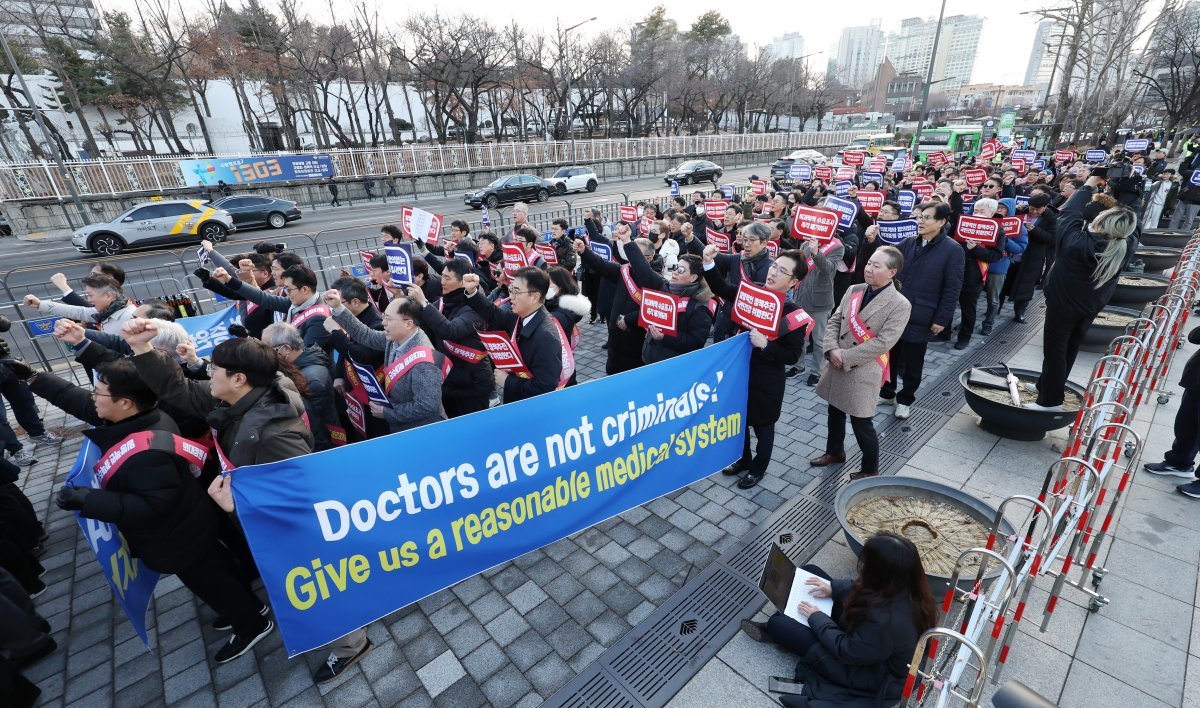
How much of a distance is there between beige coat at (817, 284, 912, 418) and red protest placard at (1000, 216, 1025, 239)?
5.19 meters

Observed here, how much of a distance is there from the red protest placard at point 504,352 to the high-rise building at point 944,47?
175656 millimetres

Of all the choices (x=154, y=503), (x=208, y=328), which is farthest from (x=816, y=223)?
(x=208, y=328)

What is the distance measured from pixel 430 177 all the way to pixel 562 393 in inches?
1294

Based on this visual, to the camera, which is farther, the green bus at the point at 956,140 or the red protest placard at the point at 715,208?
the green bus at the point at 956,140

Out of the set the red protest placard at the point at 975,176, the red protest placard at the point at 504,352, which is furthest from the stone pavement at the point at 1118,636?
the red protest placard at the point at 975,176

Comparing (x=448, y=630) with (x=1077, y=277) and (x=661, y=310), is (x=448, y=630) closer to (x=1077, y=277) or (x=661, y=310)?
(x=661, y=310)

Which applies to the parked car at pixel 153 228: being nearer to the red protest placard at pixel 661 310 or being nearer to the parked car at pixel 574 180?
the parked car at pixel 574 180

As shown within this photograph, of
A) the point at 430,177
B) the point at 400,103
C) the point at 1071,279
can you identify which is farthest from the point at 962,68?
the point at 1071,279

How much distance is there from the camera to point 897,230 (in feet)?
23.6

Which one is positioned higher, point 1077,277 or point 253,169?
point 253,169

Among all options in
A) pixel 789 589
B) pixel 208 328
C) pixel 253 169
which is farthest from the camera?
pixel 253 169

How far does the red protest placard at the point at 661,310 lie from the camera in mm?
4840

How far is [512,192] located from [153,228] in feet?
48.1

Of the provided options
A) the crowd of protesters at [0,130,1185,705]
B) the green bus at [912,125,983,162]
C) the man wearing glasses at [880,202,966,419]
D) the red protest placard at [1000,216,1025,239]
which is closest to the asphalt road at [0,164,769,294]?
the crowd of protesters at [0,130,1185,705]
